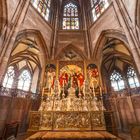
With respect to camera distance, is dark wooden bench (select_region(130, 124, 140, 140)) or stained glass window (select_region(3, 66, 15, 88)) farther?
stained glass window (select_region(3, 66, 15, 88))

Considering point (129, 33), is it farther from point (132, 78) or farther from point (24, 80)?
point (24, 80)

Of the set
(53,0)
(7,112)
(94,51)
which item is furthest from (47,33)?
(7,112)

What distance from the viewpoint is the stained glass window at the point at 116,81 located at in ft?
58.7

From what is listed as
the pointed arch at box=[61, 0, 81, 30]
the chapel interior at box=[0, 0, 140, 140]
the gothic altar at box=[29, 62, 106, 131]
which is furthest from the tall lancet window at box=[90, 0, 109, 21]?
the gothic altar at box=[29, 62, 106, 131]

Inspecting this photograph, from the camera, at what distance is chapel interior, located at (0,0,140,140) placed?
5777 mm

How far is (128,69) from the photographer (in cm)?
1795

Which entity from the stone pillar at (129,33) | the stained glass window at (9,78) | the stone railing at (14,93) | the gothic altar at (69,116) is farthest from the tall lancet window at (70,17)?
the gothic altar at (69,116)

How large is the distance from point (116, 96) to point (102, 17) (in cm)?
947

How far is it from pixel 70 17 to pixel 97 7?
3.57 metres

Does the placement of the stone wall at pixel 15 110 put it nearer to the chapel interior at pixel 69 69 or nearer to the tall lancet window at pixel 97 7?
the chapel interior at pixel 69 69

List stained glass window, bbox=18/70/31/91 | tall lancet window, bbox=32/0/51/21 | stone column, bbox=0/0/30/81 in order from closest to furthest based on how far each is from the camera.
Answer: stone column, bbox=0/0/30/81 < tall lancet window, bbox=32/0/51/21 < stained glass window, bbox=18/70/31/91

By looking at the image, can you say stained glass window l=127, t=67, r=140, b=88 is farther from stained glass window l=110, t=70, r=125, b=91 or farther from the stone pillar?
the stone pillar

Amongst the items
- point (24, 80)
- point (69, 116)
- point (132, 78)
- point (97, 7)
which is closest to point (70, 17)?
point (97, 7)

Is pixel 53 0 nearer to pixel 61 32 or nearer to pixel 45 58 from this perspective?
pixel 61 32
